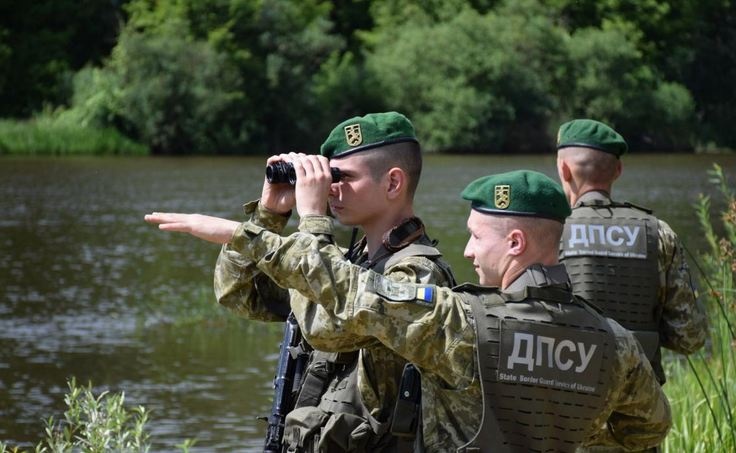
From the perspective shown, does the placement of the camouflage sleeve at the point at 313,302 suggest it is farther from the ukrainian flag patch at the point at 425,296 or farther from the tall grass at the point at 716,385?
the tall grass at the point at 716,385

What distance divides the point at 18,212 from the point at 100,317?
40.3 feet

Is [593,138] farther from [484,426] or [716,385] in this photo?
[484,426]

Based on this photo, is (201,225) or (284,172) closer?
(201,225)

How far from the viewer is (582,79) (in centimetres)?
5678

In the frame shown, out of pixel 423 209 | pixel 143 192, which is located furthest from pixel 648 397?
pixel 143 192

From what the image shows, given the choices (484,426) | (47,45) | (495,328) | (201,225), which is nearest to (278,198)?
(201,225)

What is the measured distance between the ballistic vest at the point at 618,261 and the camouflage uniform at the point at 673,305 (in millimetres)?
16

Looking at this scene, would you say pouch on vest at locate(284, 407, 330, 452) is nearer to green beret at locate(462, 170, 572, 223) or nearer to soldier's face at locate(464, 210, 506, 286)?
soldier's face at locate(464, 210, 506, 286)

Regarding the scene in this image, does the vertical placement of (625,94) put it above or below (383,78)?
below

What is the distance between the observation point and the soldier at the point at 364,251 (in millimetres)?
3764

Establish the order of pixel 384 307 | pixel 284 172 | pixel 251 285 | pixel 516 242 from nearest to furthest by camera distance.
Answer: pixel 384 307, pixel 516 242, pixel 284 172, pixel 251 285

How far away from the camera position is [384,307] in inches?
137

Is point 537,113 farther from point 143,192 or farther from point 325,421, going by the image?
point 325,421

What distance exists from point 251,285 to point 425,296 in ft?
3.37
